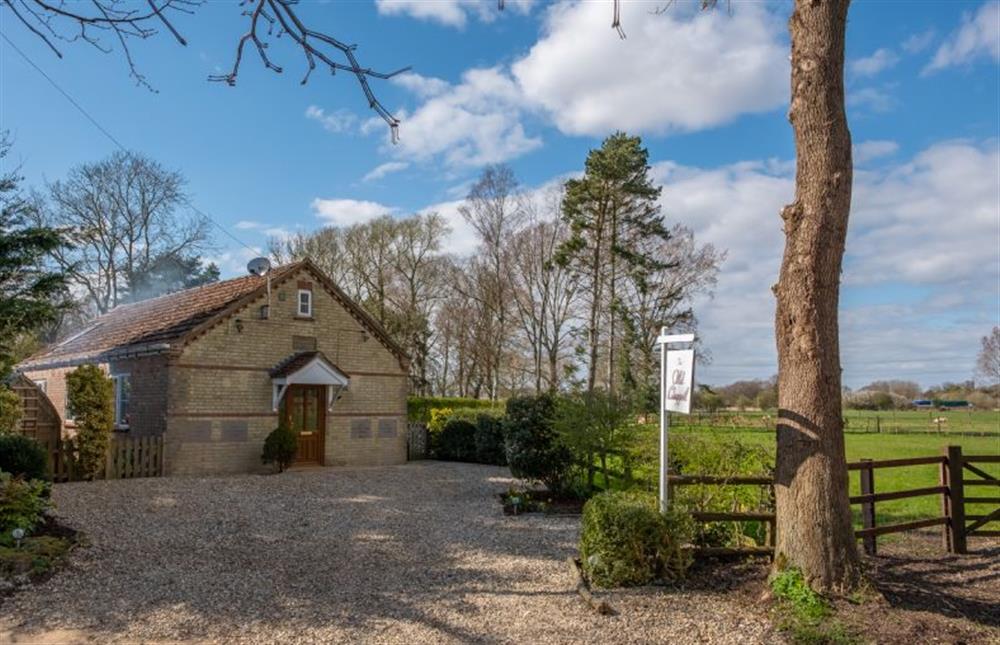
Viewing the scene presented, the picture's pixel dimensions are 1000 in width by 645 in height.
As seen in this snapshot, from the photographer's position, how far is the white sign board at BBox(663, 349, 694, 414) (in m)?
7.05

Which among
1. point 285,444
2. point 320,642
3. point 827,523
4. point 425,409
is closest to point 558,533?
point 827,523

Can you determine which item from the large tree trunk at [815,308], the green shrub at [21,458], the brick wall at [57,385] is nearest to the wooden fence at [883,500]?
the large tree trunk at [815,308]

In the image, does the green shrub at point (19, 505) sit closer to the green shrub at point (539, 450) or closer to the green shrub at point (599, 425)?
the green shrub at point (539, 450)

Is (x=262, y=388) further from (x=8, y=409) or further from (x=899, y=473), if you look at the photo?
(x=899, y=473)

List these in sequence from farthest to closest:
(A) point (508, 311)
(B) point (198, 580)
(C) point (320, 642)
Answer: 1. (A) point (508, 311)
2. (B) point (198, 580)
3. (C) point (320, 642)

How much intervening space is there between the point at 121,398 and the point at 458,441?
9.95 m

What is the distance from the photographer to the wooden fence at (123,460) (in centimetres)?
1517

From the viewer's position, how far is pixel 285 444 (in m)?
17.4

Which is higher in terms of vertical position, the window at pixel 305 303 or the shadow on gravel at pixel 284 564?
the window at pixel 305 303

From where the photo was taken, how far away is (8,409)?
41.8 feet

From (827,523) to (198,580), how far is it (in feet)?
21.5

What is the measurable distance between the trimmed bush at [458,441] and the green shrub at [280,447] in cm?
651

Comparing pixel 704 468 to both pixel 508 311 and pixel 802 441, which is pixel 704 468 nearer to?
pixel 802 441

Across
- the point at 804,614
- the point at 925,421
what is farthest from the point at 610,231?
the point at 925,421
